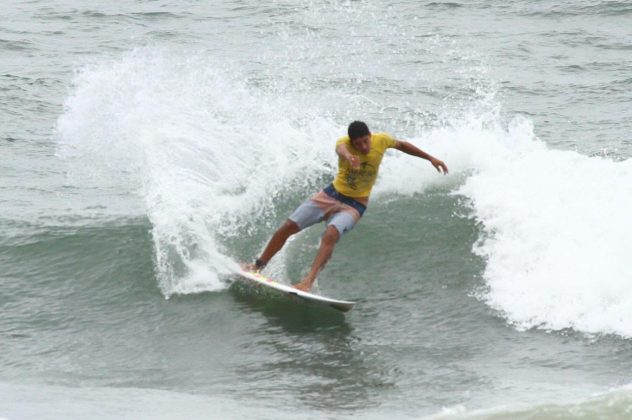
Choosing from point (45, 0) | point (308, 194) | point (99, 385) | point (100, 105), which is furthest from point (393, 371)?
point (45, 0)

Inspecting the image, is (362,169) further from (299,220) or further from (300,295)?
(300,295)

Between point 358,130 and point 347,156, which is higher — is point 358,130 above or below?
above

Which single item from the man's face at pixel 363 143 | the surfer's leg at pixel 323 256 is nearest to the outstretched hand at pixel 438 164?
the man's face at pixel 363 143

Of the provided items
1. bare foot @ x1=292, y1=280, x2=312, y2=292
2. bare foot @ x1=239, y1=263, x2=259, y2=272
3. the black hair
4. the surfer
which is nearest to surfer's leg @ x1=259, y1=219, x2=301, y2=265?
the surfer

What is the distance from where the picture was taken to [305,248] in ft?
38.3

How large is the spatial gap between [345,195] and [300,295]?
1082 millimetres

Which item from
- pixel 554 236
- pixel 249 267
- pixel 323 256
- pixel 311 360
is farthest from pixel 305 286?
pixel 554 236

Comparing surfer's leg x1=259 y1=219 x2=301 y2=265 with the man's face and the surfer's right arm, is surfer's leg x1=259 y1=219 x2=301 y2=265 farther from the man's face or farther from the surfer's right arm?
the man's face

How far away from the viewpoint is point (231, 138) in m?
13.5

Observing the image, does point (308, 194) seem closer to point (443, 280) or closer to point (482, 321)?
point (443, 280)

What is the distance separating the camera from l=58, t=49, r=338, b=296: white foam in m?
11.2

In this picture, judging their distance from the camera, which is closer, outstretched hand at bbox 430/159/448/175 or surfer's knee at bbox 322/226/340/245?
surfer's knee at bbox 322/226/340/245

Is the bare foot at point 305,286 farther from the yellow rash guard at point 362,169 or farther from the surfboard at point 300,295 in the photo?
the yellow rash guard at point 362,169

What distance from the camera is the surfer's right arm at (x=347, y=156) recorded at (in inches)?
385
